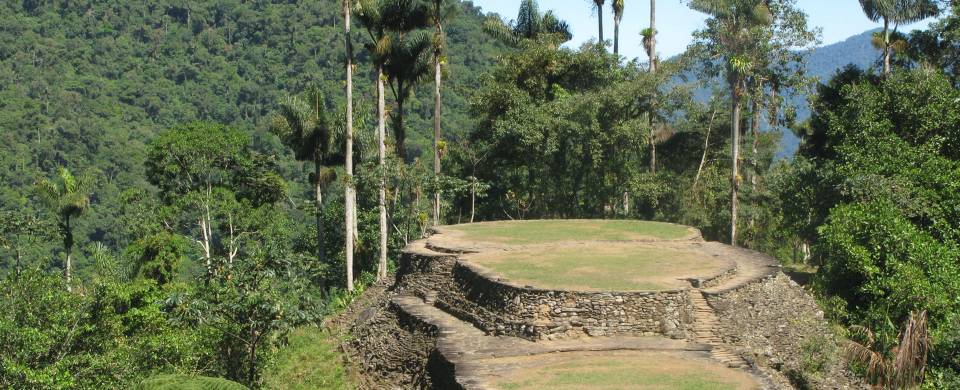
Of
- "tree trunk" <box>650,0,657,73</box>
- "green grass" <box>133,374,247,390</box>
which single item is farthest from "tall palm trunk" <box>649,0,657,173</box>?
"green grass" <box>133,374,247,390</box>

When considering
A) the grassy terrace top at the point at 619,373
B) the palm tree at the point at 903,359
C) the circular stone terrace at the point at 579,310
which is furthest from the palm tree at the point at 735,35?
the grassy terrace top at the point at 619,373

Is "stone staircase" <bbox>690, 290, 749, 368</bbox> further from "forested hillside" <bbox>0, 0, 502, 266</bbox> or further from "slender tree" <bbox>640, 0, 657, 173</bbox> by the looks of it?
"forested hillside" <bbox>0, 0, 502, 266</bbox>

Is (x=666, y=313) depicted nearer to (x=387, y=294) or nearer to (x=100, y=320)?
(x=387, y=294)

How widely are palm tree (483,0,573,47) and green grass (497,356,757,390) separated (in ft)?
79.6

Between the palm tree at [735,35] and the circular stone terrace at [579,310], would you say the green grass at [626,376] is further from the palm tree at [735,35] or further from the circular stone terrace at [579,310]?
the palm tree at [735,35]

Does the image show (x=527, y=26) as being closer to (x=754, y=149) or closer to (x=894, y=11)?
(x=754, y=149)

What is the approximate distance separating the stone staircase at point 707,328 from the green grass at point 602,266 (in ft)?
1.30

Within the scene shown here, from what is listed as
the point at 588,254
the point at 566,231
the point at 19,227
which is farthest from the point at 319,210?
the point at 588,254

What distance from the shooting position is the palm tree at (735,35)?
27583 mm

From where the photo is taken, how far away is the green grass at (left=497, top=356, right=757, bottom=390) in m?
12.7

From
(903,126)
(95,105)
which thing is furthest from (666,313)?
(95,105)

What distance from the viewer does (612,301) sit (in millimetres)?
15227

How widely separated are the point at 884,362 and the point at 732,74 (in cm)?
1308

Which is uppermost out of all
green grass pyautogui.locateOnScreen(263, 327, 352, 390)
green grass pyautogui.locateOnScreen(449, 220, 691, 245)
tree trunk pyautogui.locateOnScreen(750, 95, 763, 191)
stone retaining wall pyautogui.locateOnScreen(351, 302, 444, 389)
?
tree trunk pyautogui.locateOnScreen(750, 95, 763, 191)
